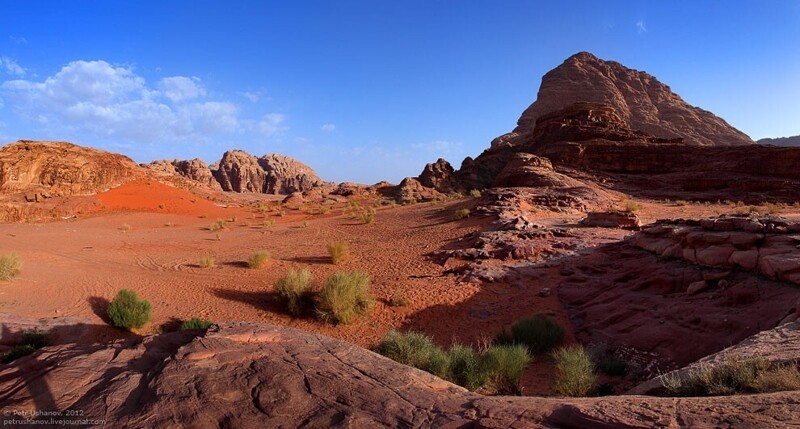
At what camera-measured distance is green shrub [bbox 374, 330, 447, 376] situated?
585 cm

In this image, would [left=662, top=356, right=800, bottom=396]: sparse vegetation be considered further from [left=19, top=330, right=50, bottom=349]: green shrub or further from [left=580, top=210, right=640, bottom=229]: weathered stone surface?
[left=580, top=210, right=640, bottom=229]: weathered stone surface

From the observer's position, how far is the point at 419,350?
6355 mm

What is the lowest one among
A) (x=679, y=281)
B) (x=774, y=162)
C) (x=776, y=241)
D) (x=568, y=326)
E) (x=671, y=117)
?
(x=568, y=326)

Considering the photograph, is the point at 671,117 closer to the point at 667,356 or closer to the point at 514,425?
the point at 667,356

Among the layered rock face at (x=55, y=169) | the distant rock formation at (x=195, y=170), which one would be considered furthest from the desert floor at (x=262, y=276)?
the distant rock formation at (x=195, y=170)

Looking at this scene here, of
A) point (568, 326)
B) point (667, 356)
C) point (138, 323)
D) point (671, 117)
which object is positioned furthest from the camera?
point (671, 117)

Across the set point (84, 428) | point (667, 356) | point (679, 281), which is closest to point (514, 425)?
point (84, 428)

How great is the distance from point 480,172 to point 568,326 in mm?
36105

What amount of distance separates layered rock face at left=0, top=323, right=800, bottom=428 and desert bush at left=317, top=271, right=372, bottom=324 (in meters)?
4.90

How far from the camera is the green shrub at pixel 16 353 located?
237 inches

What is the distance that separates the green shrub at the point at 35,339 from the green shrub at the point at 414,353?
567 centimetres

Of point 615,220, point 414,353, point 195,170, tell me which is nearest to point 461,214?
point 615,220

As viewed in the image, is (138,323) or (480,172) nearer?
(138,323)

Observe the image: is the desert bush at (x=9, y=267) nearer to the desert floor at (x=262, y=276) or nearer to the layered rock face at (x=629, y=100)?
the desert floor at (x=262, y=276)
